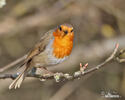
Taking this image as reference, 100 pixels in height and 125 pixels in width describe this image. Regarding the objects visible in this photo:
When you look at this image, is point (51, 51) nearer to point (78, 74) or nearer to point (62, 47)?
point (62, 47)

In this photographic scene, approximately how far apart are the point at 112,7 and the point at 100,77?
1.87 metres

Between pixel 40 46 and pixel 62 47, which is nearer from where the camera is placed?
pixel 62 47

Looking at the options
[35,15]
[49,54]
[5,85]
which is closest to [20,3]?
[35,15]

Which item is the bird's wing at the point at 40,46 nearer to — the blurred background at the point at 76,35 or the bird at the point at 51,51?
the bird at the point at 51,51

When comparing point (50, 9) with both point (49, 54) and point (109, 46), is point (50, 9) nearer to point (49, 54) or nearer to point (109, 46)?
point (109, 46)

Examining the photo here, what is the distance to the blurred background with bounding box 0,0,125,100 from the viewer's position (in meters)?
7.84

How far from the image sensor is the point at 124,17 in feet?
25.2

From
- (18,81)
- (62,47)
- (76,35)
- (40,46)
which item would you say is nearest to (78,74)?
(62,47)

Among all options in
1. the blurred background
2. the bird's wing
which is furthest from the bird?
the blurred background

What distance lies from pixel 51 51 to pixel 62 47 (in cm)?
19

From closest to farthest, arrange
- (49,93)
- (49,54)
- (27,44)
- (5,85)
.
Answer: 1. (49,54)
2. (5,85)
3. (49,93)
4. (27,44)

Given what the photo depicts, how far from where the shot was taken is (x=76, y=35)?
8352mm

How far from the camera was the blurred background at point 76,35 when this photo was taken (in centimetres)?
784

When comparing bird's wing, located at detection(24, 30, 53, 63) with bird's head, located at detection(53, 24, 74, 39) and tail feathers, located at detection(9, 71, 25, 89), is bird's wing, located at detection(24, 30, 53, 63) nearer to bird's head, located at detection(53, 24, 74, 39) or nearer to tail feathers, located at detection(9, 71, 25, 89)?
bird's head, located at detection(53, 24, 74, 39)
